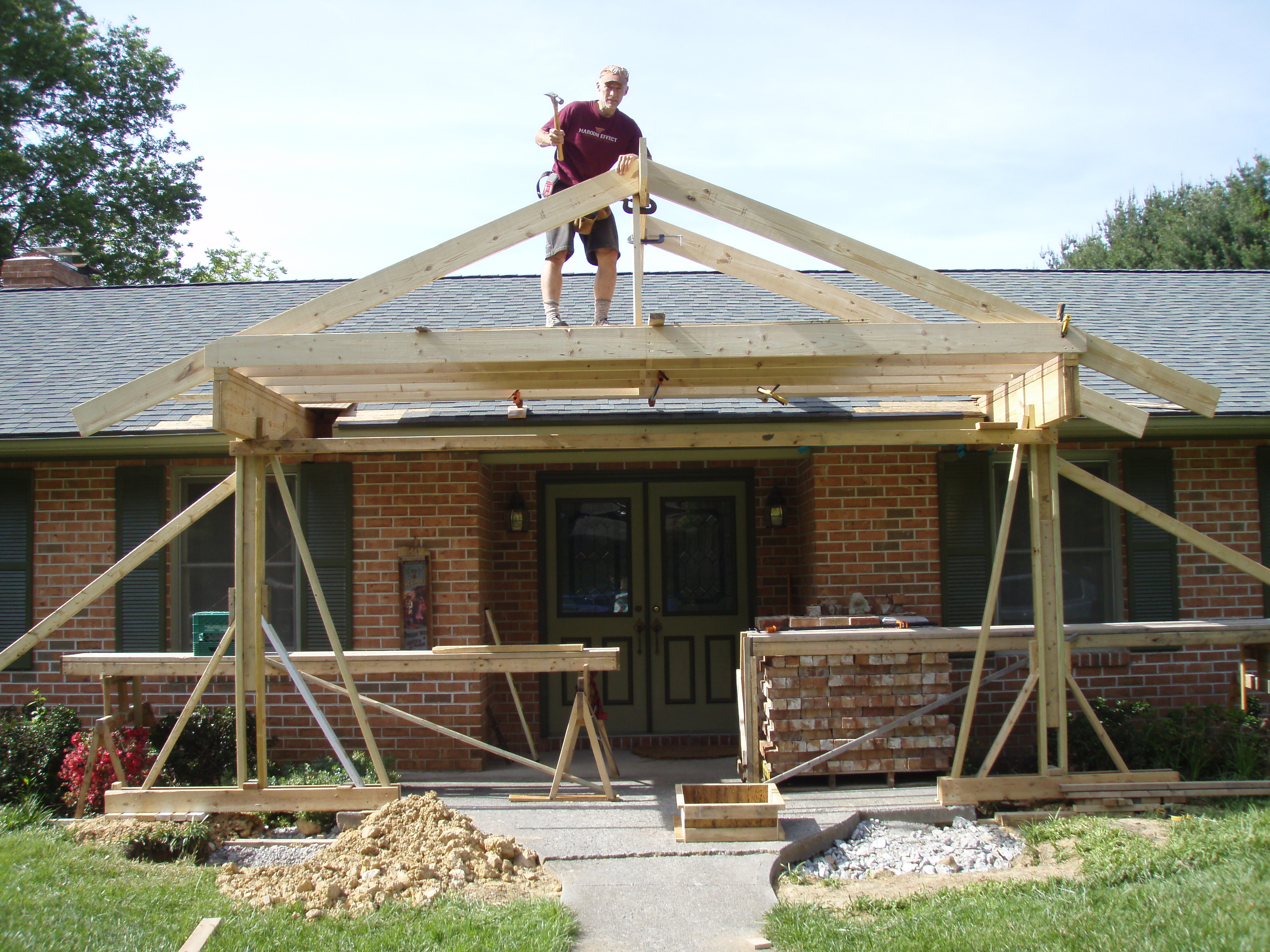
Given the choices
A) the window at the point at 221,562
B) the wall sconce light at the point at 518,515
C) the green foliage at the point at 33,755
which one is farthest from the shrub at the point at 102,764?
the wall sconce light at the point at 518,515

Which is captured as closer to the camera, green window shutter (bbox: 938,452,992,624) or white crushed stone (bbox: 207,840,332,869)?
white crushed stone (bbox: 207,840,332,869)

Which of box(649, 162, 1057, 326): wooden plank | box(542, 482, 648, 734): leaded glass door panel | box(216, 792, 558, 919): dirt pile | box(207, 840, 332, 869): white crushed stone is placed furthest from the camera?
box(542, 482, 648, 734): leaded glass door panel

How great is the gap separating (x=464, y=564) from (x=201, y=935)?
4.15 m

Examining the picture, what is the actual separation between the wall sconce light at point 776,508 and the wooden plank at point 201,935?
5.70 metres

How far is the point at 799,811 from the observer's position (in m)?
6.30

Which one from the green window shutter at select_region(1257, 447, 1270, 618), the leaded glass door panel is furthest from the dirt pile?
the green window shutter at select_region(1257, 447, 1270, 618)

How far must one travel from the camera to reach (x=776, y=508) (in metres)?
9.01

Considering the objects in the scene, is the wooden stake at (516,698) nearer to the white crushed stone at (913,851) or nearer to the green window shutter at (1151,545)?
the white crushed stone at (913,851)

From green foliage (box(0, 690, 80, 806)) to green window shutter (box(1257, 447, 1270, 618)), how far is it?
9277 mm

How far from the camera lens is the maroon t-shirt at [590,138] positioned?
20.2 ft

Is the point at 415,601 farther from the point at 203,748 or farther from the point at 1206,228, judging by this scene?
the point at 1206,228

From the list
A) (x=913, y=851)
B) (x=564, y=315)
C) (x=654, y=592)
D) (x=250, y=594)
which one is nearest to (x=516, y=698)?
(x=654, y=592)

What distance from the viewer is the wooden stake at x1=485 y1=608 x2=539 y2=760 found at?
26.9 ft

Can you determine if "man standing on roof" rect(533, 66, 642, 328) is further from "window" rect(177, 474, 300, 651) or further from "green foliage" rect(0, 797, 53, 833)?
"green foliage" rect(0, 797, 53, 833)
